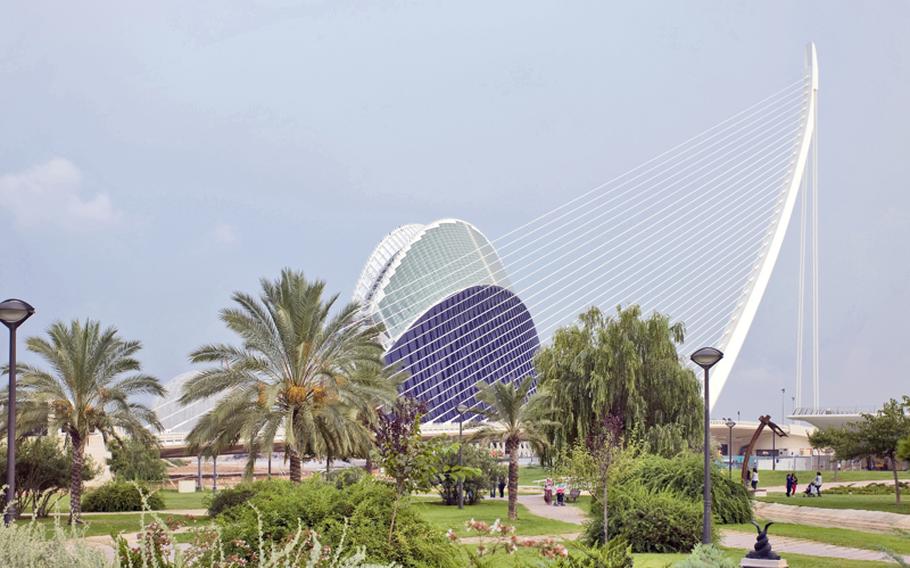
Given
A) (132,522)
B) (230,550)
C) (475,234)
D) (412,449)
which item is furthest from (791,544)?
(475,234)

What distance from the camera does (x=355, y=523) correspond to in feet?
35.4

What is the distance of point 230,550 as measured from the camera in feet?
34.9

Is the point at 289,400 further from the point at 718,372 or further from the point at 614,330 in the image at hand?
the point at 718,372

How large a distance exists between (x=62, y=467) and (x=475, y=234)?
248ft

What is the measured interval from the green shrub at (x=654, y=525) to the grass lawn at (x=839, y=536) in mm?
3799

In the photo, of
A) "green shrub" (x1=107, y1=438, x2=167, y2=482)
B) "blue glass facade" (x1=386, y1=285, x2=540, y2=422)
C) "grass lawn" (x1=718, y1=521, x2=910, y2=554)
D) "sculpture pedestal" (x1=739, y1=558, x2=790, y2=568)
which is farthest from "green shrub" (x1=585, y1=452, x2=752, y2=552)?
"blue glass facade" (x1=386, y1=285, x2=540, y2=422)

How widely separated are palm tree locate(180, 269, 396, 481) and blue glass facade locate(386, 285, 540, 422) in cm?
4951

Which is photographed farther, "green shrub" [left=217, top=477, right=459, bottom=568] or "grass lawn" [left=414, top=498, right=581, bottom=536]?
"grass lawn" [left=414, top=498, right=581, bottom=536]

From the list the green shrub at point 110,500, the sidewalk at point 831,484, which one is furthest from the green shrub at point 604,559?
the sidewalk at point 831,484

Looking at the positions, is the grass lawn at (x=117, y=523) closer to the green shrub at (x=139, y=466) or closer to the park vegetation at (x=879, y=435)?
the green shrub at (x=139, y=466)

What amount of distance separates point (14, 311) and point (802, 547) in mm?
16226

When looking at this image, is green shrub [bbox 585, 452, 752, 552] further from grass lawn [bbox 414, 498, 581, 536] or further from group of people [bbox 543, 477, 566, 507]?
group of people [bbox 543, 477, 566, 507]

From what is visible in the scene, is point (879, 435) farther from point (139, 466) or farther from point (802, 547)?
point (139, 466)

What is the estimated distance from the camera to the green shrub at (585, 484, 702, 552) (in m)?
20.5
